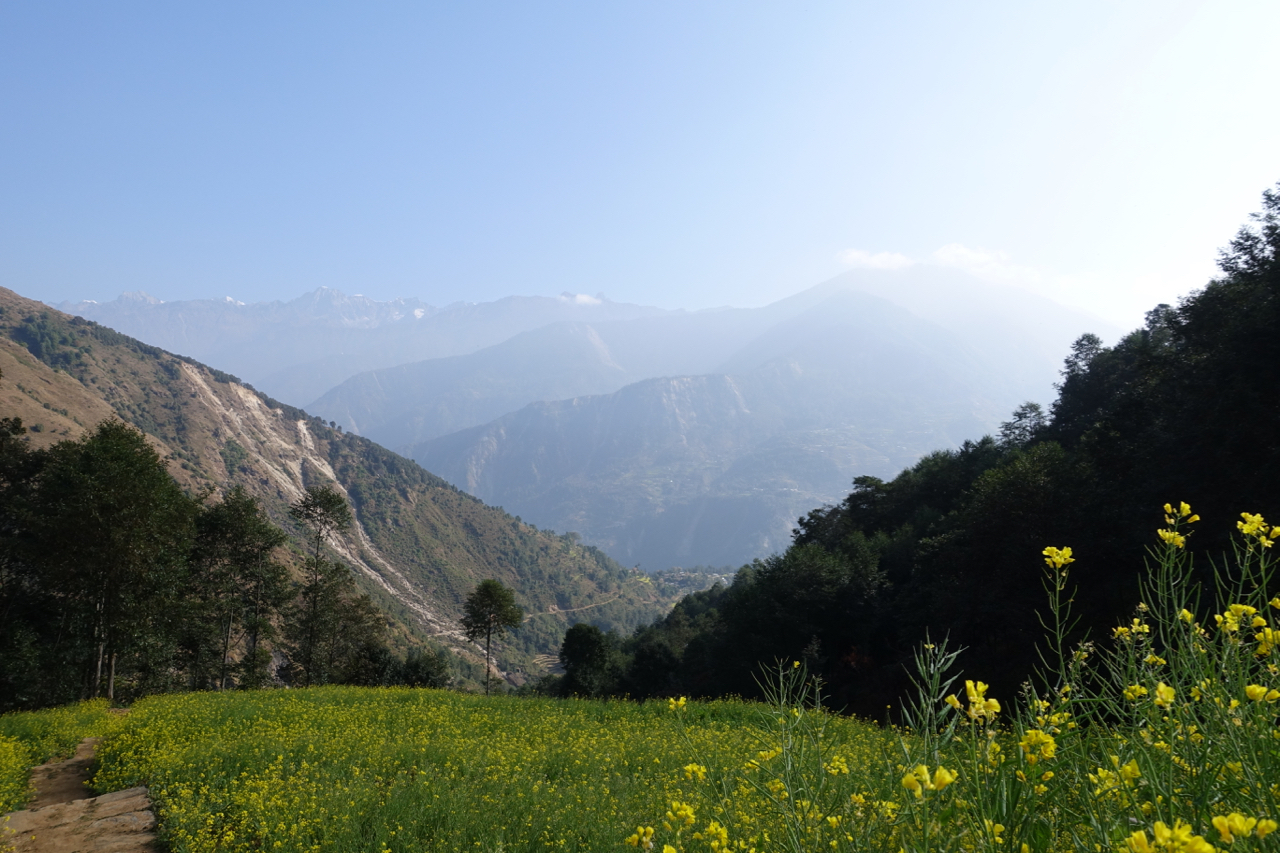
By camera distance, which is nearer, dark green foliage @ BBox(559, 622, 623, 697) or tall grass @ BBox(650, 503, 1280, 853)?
tall grass @ BBox(650, 503, 1280, 853)

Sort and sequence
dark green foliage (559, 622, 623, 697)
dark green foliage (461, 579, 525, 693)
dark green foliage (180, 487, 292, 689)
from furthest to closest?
dark green foliage (559, 622, 623, 697)
dark green foliage (461, 579, 525, 693)
dark green foliage (180, 487, 292, 689)

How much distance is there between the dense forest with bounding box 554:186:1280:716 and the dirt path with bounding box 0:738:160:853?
8.87m

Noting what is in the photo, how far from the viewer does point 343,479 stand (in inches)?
7146

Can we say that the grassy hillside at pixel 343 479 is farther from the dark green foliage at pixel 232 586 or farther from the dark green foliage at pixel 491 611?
the dark green foliage at pixel 232 586

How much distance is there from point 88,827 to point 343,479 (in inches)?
7729

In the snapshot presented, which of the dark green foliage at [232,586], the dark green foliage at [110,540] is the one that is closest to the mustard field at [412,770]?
the dark green foliage at [110,540]

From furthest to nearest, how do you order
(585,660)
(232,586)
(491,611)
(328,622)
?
1. (585,660)
2. (491,611)
3. (328,622)
4. (232,586)

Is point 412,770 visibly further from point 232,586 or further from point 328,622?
point 328,622

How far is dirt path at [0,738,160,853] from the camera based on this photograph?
588 cm

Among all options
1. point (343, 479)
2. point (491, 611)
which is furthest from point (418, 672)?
point (343, 479)

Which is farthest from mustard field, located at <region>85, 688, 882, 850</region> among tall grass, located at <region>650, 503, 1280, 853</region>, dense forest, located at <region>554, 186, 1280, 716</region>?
dense forest, located at <region>554, 186, 1280, 716</region>

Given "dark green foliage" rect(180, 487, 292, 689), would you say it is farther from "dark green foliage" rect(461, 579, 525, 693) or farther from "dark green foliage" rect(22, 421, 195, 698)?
"dark green foliage" rect(461, 579, 525, 693)

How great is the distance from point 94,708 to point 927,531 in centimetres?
4108

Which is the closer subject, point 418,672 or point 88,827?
point 88,827
